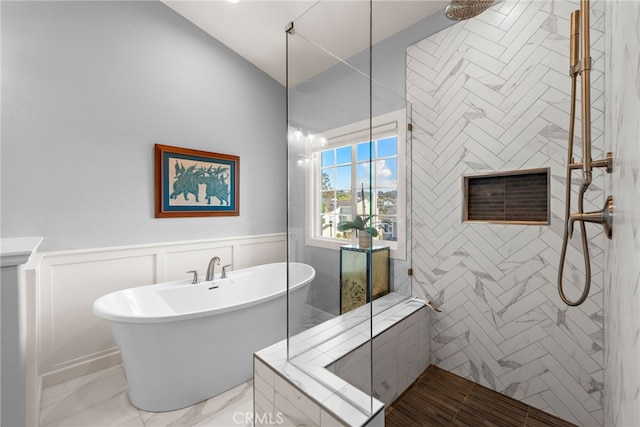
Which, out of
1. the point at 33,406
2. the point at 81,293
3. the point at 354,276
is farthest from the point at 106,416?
the point at 354,276

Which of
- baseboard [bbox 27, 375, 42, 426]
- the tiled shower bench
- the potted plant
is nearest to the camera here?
the tiled shower bench

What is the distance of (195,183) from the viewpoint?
276cm

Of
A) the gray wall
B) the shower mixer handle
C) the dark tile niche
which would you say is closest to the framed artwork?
the gray wall

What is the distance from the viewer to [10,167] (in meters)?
1.85

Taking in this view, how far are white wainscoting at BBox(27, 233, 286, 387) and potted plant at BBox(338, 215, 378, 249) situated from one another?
201 cm

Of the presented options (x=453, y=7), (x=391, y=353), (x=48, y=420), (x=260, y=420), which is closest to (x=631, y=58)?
(x=453, y=7)

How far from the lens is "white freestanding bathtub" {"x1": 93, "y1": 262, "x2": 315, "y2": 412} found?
1603mm

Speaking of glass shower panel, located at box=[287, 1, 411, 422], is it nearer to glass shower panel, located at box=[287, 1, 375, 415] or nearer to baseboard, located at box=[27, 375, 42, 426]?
glass shower panel, located at box=[287, 1, 375, 415]

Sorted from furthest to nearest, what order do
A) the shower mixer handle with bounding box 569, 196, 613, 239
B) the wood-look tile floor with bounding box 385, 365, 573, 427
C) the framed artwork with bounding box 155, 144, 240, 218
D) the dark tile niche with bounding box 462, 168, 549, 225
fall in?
the framed artwork with bounding box 155, 144, 240, 218 → the dark tile niche with bounding box 462, 168, 549, 225 → the wood-look tile floor with bounding box 385, 365, 573, 427 → the shower mixer handle with bounding box 569, 196, 613, 239

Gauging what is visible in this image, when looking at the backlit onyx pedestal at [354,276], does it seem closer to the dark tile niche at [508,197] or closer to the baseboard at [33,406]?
the dark tile niche at [508,197]

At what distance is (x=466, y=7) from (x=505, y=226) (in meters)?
1.37

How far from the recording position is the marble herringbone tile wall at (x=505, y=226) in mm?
1544

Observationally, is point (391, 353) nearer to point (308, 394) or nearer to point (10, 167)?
point (308, 394)

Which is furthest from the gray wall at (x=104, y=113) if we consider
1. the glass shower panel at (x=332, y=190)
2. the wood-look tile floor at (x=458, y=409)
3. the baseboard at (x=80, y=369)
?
the wood-look tile floor at (x=458, y=409)
